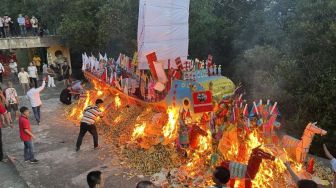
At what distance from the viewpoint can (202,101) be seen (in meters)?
9.98

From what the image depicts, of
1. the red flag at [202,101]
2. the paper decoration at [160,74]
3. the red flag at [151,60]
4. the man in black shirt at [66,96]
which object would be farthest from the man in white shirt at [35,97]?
the red flag at [202,101]

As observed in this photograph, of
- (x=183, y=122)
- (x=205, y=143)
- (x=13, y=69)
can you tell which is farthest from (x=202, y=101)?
(x=13, y=69)

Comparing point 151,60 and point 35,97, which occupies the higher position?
point 151,60

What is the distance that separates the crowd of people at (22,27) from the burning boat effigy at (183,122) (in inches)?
474

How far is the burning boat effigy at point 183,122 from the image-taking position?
8.37m

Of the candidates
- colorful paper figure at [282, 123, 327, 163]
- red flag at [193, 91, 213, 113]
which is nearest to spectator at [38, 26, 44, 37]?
red flag at [193, 91, 213, 113]

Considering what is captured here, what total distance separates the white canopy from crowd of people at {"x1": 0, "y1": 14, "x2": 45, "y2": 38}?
46.0 feet

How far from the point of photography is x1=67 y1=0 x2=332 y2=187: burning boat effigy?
27.5ft

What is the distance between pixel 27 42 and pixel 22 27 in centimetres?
124

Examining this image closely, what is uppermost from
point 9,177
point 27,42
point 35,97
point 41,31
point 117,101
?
point 41,31

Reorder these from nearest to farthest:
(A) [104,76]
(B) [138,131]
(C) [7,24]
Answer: (B) [138,131] < (A) [104,76] < (C) [7,24]

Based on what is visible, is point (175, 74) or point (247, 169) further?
point (175, 74)

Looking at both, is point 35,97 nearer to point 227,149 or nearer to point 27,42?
point 227,149

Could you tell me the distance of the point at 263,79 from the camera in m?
14.2
